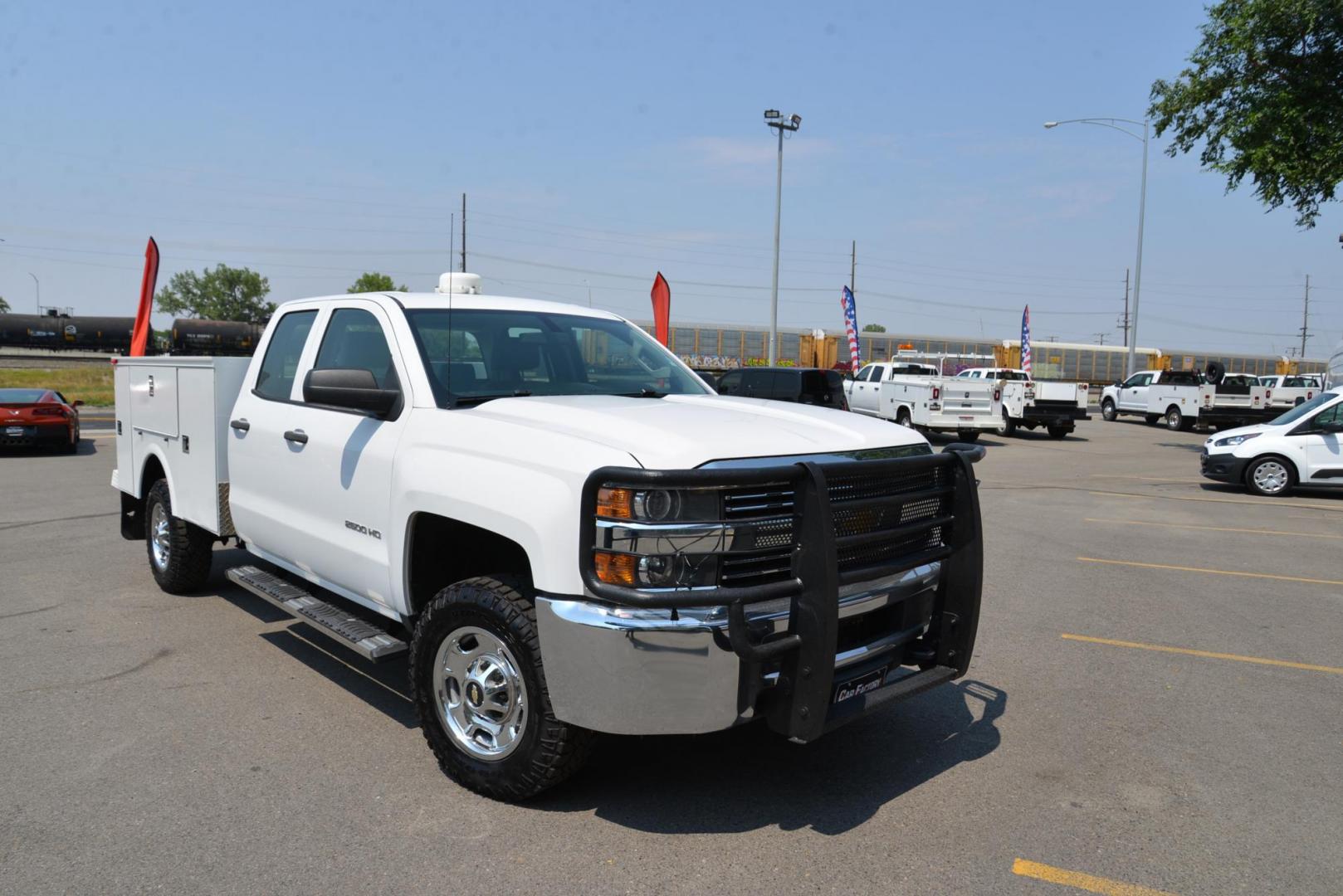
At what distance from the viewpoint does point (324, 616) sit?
4.86m

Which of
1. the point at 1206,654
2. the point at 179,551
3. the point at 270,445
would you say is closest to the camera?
the point at 270,445

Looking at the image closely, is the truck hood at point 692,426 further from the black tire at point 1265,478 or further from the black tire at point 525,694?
the black tire at point 1265,478

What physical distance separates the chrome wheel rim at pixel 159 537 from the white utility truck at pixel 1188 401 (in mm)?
28302

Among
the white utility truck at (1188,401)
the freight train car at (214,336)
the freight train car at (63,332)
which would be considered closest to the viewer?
the white utility truck at (1188,401)

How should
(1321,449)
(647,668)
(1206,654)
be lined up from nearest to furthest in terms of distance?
(647,668)
(1206,654)
(1321,449)

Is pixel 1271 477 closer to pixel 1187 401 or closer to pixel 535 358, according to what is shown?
pixel 535 358

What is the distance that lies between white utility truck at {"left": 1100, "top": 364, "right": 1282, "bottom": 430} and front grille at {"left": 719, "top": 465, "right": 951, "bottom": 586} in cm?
2775

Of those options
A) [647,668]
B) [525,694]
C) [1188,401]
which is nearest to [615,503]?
[647,668]

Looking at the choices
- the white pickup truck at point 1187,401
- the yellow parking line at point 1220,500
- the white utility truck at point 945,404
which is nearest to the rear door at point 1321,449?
the yellow parking line at point 1220,500

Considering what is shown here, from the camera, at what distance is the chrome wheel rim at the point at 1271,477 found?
48.2ft

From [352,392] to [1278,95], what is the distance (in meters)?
21.5

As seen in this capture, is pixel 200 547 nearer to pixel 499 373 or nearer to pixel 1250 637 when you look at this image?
pixel 499 373

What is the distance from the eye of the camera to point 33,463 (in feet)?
51.6

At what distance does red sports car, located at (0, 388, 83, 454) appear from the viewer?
16.4 meters
